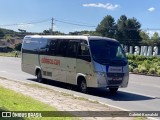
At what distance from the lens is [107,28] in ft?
409

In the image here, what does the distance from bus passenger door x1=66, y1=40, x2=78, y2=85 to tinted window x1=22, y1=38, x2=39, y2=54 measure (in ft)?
13.1

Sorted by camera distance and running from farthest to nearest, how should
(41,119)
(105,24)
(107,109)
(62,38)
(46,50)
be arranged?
(105,24)
(46,50)
(62,38)
(107,109)
(41,119)

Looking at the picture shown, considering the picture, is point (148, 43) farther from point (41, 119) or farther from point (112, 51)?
point (41, 119)

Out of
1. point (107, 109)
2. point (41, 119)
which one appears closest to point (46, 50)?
point (107, 109)

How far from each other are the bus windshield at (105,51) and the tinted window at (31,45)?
5.97m

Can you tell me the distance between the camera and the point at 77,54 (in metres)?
18.4

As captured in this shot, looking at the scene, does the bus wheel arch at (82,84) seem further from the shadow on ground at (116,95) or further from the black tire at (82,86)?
the shadow on ground at (116,95)

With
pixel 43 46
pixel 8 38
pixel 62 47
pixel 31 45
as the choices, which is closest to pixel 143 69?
pixel 31 45

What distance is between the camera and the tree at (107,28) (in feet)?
404

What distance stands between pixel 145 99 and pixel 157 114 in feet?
13.3

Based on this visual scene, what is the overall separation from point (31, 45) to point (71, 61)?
17.4 feet

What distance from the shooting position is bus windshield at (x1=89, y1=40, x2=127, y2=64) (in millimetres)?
17281

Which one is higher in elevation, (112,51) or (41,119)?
(112,51)

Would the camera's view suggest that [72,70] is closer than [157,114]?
No
